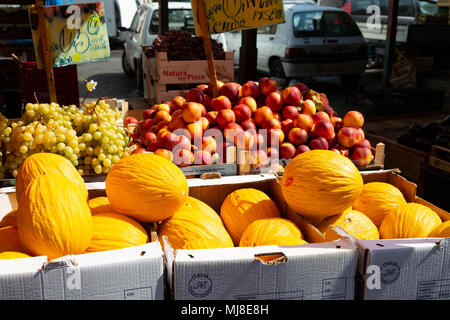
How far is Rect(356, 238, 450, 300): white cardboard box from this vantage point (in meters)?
1.35

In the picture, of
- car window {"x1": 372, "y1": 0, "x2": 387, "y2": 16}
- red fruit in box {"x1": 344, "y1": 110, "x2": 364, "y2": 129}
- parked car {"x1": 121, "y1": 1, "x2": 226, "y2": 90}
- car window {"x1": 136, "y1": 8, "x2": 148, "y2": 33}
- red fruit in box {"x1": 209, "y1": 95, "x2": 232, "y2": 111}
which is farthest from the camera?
car window {"x1": 372, "y1": 0, "x2": 387, "y2": 16}

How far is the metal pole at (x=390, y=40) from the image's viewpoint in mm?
7574

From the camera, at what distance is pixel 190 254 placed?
4.28 ft

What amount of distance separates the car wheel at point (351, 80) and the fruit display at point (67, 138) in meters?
7.87

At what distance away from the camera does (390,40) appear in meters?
7.94

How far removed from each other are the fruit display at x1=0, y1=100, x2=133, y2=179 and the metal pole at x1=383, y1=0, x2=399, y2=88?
6.64 meters

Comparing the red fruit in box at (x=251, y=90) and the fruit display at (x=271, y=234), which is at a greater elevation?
the red fruit in box at (x=251, y=90)

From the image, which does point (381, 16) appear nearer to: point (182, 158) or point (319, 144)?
point (319, 144)

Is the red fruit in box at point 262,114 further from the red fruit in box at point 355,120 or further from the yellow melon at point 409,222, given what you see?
the yellow melon at point 409,222

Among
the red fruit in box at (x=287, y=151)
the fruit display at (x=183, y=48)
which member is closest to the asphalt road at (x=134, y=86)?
the fruit display at (x=183, y=48)

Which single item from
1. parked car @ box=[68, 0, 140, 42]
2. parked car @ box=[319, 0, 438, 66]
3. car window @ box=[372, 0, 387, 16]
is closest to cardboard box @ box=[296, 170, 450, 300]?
parked car @ box=[319, 0, 438, 66]

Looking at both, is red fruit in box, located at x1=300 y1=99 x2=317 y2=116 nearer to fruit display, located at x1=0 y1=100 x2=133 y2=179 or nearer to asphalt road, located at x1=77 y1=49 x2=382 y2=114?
fruit display, located at x1=0 y1=100 x2=133 y2=179

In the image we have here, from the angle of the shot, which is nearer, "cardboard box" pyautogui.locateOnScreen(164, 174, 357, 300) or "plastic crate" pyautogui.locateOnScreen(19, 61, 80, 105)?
"cardboard box" pyautogui.locateOnScreen(164, 174, 357, 300)
